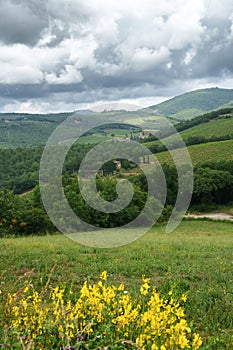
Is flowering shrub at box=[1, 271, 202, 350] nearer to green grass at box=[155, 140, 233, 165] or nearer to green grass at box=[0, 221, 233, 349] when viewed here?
green grass at box=[0, 221, 233, 349]

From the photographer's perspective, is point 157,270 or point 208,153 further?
point 208,153

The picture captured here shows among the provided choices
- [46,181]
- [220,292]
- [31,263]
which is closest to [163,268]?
[220,292]

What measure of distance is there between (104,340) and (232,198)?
68354mm

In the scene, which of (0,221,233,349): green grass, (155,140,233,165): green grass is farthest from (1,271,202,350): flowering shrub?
(155,140,233,165): green grass

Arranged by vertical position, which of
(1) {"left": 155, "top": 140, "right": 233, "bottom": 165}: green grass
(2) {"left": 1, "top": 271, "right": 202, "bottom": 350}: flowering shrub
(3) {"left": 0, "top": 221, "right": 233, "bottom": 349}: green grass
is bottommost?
(3) {"left": 0, "top": 221, "right": 233, "bottom": 349}: green grass

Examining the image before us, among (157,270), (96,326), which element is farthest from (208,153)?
(96,326)

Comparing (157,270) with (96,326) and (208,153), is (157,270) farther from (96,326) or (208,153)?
(208,153)

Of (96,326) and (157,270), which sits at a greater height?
(96,326)

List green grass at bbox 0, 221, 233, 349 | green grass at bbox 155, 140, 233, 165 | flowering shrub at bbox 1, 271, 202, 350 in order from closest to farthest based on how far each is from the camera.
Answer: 1. flowering shrub at bbox 1, 271, 202, 350
2. green grass at bbox 0, 221, 233, 349
3. green grass at bbox 155, 140, 233, 165

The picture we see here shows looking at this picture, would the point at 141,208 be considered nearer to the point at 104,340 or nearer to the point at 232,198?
the point at 232,198

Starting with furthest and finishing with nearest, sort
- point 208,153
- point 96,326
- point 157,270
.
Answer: point 208,153, point 157,270, point 96,326

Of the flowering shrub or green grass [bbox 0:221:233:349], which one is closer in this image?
the flowering shrub

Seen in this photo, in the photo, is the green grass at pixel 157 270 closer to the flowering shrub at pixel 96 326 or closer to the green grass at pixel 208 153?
the flowering shrub at pixel 96 326

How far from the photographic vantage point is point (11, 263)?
12.3 metres
